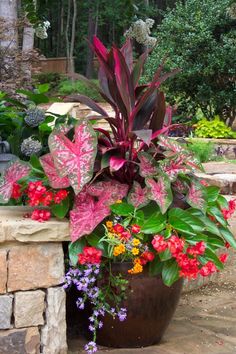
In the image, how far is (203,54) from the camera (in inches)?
380

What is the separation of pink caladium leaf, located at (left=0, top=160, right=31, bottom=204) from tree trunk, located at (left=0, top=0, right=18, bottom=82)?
290 cm

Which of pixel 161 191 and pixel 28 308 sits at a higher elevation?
pixel 161 191

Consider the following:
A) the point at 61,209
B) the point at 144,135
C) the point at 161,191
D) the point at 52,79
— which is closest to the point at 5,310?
the point at 61,209

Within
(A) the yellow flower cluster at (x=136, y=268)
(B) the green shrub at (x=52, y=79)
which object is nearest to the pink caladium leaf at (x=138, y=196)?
(A) the yellow flower cluster at (x=136, y=268)

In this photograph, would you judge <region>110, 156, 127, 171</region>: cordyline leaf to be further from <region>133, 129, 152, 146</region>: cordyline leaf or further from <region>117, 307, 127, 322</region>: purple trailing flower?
<region>117, 307, 127, 322</region>: purple trailing flower

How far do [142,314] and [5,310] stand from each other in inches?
24.6

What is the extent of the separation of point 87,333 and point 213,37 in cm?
744

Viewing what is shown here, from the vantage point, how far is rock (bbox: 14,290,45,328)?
272cm

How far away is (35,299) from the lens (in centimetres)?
274

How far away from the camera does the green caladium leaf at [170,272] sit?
2777 mm

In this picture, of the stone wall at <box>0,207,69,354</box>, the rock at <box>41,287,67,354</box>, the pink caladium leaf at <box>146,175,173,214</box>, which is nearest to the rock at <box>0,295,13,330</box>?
the stone wall at <box>0,207,69,354</box>

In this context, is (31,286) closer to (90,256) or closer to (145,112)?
(90,256)

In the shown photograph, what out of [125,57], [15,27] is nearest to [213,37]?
[15,27]

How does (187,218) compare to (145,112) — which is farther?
(145,112)
